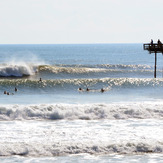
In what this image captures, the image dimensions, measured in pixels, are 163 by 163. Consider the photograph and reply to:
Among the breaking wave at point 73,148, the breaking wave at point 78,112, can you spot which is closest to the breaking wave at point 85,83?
the breaking wave at point 78,112

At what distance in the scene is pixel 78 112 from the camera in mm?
26453

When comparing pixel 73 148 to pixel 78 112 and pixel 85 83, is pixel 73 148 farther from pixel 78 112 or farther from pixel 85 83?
pixel 85 83

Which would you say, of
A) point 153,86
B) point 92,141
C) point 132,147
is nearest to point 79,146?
point 92,141

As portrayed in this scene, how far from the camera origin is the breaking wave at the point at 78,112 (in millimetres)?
25766

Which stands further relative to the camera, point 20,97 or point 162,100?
point 20,97

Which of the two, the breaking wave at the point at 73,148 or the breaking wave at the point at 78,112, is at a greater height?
the breaking wave at the point at 78,112

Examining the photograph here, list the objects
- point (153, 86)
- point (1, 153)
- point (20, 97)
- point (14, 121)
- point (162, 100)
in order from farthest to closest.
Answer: point (153, 86)
point (20, 97)
point (162, 100)
point (14, 121)
point (1, 153)

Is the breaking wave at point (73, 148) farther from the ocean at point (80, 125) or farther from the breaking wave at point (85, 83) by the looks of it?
the breaking wave at point (85, 83)

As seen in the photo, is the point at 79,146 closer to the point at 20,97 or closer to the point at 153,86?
the point at 20,97

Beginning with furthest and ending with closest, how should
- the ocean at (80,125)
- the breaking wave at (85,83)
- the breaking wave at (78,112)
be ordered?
the breaking wave at (85,83) → the breaking wave at (78,112) → the ocean at (80,125)

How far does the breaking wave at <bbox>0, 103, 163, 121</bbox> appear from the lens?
2577cm

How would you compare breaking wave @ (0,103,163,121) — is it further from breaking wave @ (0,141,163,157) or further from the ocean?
breaking wave @ (0,141,163,157)

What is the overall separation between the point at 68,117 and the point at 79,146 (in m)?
7.02

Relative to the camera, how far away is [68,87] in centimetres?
4272
